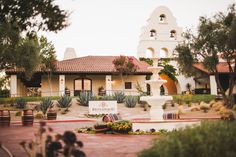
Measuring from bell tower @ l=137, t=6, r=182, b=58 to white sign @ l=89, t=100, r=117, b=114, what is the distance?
1383cm

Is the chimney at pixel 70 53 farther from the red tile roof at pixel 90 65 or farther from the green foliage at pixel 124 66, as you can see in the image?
the green foliage at pixel 124 66

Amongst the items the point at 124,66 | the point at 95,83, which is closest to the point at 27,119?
the point at 124,66

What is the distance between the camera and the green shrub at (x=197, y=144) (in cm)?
433

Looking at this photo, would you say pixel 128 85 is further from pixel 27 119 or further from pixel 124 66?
pixel 27 119

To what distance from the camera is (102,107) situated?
23.5 metres

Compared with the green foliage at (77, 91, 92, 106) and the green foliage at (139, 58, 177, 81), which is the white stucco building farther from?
the green foliage at (77, 91, 92, 106)

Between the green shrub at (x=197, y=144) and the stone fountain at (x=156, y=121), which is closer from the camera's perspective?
the green shrub at (x=197, y=144)

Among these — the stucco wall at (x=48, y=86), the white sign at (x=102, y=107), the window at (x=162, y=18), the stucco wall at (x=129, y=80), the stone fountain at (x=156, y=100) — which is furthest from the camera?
the window at (x=162, y=18)

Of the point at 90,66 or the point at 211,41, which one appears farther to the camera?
the point at 90,66

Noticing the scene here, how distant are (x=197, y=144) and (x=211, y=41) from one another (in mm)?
21117

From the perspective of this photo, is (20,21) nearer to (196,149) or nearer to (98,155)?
(98,155)

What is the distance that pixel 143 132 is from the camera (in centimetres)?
1254

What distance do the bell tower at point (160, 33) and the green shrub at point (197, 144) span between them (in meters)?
30.9

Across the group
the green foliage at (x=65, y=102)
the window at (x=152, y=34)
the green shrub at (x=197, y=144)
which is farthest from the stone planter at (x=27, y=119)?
the window at (x=152, y=34)
